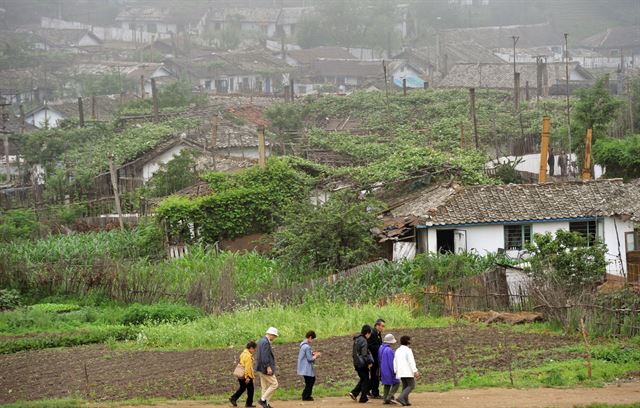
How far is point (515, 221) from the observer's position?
97.9ft

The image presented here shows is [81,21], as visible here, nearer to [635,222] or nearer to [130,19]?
[130,19]

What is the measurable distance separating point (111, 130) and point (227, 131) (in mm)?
6434

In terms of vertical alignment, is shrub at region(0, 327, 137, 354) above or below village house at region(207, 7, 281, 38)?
below

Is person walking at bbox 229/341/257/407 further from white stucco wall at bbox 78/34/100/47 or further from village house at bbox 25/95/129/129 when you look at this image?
white stucco wall at bbox 78/34/100/47

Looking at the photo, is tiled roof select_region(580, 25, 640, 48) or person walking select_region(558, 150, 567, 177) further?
tiled roof select_region(580, 25, 640, 48)

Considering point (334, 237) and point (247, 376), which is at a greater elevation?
point (334, 237)

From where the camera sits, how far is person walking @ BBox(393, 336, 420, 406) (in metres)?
15.8

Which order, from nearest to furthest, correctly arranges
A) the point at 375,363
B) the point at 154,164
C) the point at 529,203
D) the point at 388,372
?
the point at 388,372 < the point at 375,363 < the point at 529,203 < the point at 154,164

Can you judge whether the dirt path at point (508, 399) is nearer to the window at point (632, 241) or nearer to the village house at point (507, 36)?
the window at point (632, 241)

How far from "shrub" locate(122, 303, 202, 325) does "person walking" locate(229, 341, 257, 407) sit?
882 centimetres

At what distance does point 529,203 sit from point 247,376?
16.1 metres

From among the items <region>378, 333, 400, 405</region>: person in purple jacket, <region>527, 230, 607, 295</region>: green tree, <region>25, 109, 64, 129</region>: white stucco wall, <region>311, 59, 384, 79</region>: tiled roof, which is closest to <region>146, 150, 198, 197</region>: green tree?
<region>527, 230, 607, 295</region>: green tree

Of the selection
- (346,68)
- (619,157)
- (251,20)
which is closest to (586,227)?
(619,157)

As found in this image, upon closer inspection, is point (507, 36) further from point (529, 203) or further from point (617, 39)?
point (529, 203)
